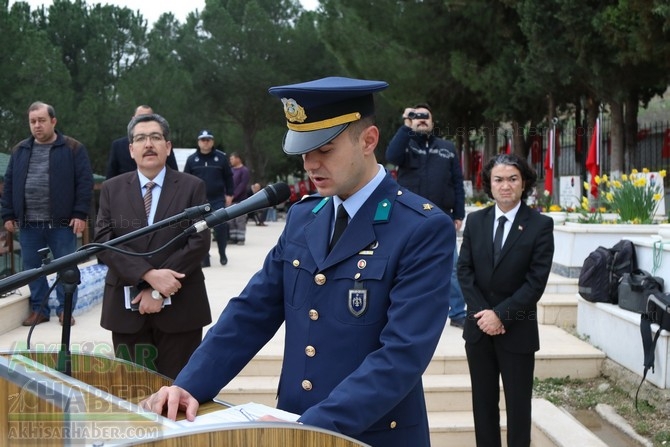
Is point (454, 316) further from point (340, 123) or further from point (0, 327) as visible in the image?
point (340, 123)

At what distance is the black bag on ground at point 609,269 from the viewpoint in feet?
20.5

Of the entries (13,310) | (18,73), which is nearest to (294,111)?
(13,310)

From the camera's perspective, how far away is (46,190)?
6.65 m

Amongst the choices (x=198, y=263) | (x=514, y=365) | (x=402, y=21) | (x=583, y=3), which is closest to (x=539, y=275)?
(x=514, y=365)

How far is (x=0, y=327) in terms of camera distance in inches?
261

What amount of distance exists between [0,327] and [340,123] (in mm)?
5460

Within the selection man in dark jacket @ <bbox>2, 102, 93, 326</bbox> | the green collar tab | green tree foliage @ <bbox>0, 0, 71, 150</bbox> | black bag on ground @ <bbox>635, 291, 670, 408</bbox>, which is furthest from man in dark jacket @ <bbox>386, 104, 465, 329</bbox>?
green tree foliage @ <bbox>0, 0, 71, 150</bbox>

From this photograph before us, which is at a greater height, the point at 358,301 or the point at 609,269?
the point at 358,301

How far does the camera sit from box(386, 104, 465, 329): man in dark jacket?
6.62m

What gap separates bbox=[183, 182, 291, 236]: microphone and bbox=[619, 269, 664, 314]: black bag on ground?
3.97 m

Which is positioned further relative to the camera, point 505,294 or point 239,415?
point 505,294

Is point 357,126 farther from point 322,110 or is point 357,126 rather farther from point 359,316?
point 359,316

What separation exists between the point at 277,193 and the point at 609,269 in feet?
15.1

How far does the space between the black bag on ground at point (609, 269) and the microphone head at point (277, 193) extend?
4.49 metres
